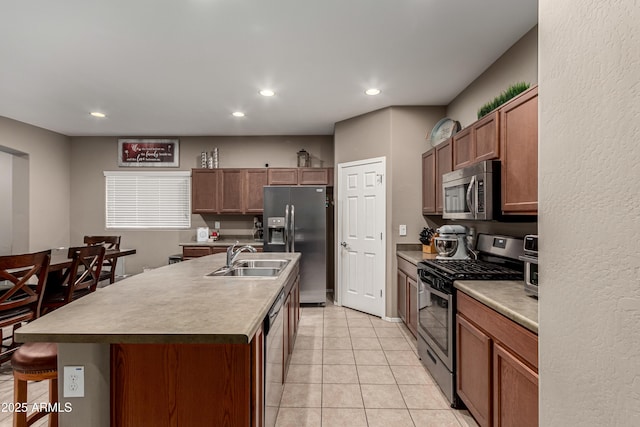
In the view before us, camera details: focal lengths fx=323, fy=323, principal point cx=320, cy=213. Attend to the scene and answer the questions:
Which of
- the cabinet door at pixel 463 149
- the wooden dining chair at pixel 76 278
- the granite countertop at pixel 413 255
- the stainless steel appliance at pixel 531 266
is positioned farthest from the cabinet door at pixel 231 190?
the stainless steel appliance at pixel 531 266

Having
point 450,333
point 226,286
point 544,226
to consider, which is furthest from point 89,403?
point 450,333

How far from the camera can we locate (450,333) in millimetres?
2227

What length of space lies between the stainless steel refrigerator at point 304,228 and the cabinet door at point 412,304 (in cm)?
153

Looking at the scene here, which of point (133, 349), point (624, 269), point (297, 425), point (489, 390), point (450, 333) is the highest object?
point (624, 269)

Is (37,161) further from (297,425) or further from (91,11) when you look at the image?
→ (297,425)

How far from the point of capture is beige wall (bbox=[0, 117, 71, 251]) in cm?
475

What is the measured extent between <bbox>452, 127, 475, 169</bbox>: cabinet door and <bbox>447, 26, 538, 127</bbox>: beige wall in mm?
500

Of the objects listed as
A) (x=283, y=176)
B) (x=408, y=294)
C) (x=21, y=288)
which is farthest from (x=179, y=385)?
(x=283, y=176)

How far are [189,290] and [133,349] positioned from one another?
0.56m

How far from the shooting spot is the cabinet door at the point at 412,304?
10.6ft

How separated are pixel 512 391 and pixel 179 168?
221 inches

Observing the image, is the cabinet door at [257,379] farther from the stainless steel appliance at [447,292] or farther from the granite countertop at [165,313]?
the stainless steel appliance at [447,292]

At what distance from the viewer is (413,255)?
3.62 m

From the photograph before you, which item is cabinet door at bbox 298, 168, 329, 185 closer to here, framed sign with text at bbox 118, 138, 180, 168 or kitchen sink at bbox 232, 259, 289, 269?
A: framed sign with text at bbox 118, 138, 180, 168
